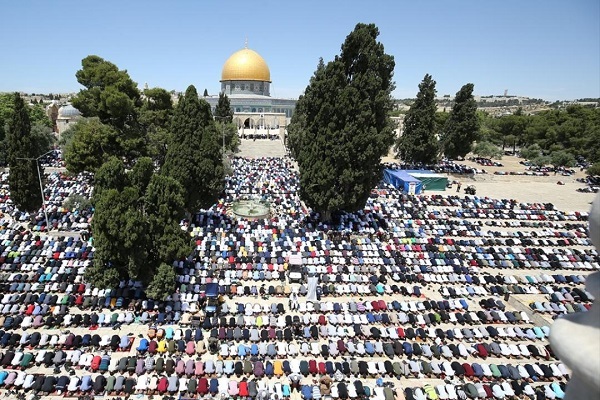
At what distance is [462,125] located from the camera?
177 ft

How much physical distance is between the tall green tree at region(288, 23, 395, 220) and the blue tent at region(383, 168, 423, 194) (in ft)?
44.9

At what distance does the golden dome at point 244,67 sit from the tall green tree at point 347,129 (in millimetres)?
55410

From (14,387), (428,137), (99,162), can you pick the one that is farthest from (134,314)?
(428,137)

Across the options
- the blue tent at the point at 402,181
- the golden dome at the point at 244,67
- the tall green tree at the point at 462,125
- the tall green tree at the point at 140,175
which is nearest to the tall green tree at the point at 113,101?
the tall green tree at the point at 140,175

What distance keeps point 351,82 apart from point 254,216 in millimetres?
14309

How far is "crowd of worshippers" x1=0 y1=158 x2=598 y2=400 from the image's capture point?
50.8 ft

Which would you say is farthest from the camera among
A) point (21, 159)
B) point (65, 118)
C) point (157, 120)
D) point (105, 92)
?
point (65, 118)

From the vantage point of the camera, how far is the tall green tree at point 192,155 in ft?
92.7

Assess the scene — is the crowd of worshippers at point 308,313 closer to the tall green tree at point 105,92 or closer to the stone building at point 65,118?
the tall green tree at point 105,92

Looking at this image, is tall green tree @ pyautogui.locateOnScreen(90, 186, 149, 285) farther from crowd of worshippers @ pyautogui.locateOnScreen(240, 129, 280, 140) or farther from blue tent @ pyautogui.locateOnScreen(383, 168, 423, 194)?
crowd of worshippers @ pyautogui.locateOnScreen(240, 129, 280, 140)

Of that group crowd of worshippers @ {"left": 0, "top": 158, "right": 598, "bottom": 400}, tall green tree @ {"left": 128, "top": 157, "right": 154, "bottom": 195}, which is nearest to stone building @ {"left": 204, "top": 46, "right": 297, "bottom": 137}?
crowd of worshippers @ {"left": 0, "top": 158, "right": 598, "bottom": 400}

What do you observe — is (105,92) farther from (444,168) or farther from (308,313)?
(444,168)

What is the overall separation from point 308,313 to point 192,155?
52.4 ft

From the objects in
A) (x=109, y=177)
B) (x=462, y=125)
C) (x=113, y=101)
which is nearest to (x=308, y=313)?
(x=109, y=177)
